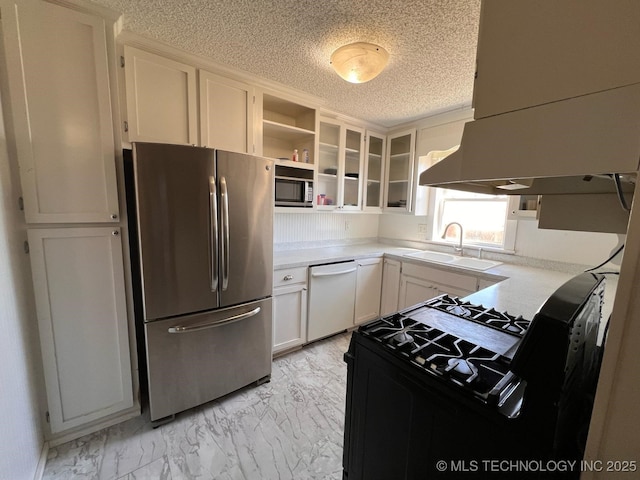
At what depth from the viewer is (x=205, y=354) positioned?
180 centimetres

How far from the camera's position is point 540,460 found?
22.3 inches

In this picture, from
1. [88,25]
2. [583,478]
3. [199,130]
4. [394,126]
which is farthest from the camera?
[394,126]

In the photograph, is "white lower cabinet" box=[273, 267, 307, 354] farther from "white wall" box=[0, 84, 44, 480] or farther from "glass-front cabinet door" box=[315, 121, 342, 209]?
"white wall" box=[0, 84, 44, 480]

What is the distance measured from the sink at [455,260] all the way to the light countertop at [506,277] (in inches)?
2.9

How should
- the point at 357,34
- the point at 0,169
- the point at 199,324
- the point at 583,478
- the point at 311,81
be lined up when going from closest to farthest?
the point at 583,478, the point at 0,169, the point at 357,34, the point at 199,324, the point at 311,81

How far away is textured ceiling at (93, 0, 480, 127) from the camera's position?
4.47ft

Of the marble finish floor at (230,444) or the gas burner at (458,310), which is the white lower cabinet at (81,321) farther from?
the gas burner at (458,310)

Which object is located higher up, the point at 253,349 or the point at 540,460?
the point at 540,460

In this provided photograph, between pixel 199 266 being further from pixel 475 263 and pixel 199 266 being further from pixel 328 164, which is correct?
pixel 475 263

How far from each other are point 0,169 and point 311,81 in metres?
1.99

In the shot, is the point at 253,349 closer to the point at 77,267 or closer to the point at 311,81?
the point at 77,267

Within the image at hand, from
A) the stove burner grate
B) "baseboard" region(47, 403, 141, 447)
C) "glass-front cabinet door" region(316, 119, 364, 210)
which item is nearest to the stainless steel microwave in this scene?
"glass-front cabinet door" region(316, 119, 364, 210)

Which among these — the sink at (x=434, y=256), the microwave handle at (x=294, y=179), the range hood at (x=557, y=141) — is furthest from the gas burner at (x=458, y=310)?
the microwave handle at (x=294, y=179)

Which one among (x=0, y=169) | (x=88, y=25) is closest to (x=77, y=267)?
(x=0, y=169)
